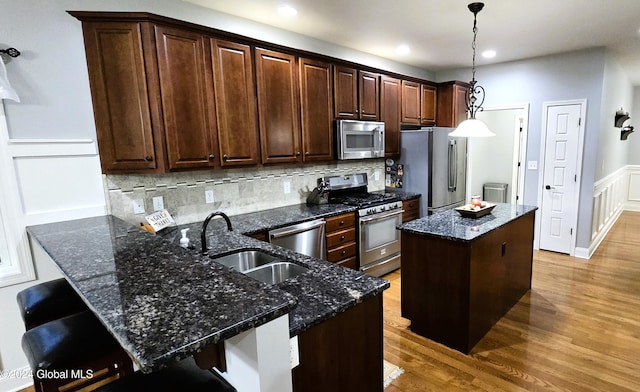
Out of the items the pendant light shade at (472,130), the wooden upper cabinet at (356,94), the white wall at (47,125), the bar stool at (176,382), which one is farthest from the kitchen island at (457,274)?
the white wall at (47,125)

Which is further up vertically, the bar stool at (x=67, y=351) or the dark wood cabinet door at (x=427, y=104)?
the dark wood cabinet door at (x=427, y=104)

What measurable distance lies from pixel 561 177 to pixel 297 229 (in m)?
3.78

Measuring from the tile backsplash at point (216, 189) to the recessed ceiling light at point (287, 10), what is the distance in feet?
4.67

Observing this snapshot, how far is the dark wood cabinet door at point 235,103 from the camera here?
2.68m

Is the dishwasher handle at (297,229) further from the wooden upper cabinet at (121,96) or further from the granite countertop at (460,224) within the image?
the wooden upper cabinet at (121,96)

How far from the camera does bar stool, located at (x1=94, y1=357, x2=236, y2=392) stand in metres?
0.99

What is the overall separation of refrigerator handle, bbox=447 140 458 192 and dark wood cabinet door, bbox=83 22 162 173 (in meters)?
3.45

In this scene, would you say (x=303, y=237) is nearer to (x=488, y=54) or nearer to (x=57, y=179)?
(x=57, y=179)

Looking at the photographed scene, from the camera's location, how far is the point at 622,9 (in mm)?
2867

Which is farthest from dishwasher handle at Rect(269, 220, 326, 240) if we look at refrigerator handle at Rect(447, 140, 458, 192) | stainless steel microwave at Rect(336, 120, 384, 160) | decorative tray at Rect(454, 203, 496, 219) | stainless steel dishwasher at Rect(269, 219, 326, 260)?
refrigerator handle at Rect(447, 140, 458, 192)

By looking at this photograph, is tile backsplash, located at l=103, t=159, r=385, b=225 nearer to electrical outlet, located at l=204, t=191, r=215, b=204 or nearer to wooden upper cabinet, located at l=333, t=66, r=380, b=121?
electrical outlet, located at l=204, t=191, r=215, b=204

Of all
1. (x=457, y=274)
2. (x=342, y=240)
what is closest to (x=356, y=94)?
(x=342, y=240)

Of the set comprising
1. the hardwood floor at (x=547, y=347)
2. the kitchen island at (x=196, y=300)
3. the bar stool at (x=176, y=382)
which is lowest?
the hardwood floor at (x=547, y=347)

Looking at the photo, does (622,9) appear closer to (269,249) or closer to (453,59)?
(453,59)
